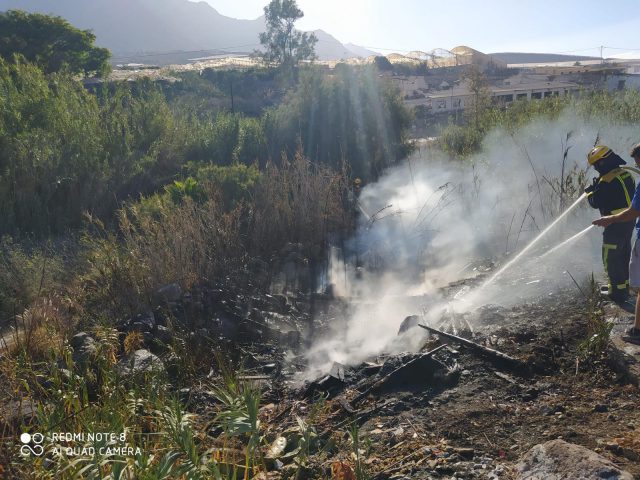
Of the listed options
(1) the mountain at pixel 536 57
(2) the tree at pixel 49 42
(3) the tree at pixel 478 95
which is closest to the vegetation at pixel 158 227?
(3) the tree at pixel 478 95

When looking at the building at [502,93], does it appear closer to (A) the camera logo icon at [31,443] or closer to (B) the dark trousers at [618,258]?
(B) the dark trousers at [618,258]

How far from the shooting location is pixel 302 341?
5.97 m

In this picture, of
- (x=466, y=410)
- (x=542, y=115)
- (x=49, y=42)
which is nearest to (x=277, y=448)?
(x=466, y=410)

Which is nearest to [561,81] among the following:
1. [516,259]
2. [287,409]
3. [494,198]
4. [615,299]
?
[494,198]

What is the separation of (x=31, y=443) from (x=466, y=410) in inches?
105

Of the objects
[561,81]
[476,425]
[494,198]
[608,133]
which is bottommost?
[476,425]

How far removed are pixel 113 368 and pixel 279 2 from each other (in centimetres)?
4178

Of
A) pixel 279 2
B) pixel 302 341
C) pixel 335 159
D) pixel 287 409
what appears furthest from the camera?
pixel 279 2

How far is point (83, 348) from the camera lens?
490 cm

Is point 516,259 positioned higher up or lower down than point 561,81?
lower down

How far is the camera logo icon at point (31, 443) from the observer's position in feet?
9.76

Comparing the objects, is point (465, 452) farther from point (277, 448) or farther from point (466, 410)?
point (277, 448)

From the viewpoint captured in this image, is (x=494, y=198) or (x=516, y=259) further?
(x=494, y=198)

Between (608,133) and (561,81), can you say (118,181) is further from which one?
(561,81)
